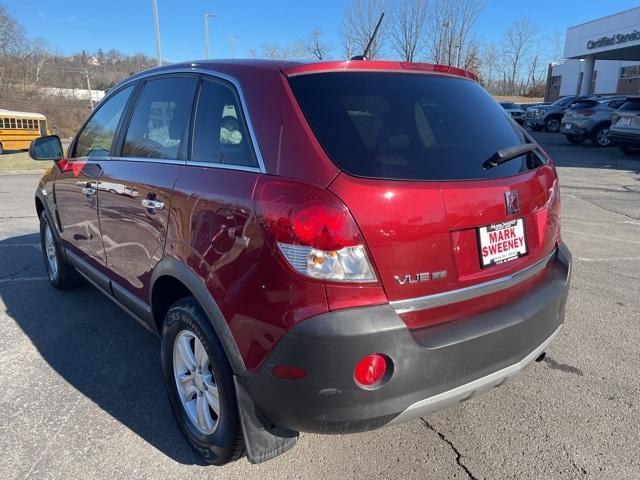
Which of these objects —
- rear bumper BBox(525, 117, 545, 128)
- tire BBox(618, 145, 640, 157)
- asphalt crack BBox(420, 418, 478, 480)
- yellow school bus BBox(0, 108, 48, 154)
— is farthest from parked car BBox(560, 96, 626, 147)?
yellow school bus BBox(0, 108, 48, 154)

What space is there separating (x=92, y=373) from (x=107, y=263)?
2.35ft

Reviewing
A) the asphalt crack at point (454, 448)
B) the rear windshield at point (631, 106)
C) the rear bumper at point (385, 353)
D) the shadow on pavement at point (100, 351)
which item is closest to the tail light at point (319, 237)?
the rear bumper at point (385, 353)

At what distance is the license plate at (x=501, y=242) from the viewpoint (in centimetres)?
212

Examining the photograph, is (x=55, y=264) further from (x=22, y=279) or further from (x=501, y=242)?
(x=501, y=242)

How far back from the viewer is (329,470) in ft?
7.74

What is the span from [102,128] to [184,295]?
181 centimetres

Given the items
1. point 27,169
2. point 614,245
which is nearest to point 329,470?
point 614,245

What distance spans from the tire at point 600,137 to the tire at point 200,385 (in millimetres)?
20593

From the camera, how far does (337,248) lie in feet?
5.89

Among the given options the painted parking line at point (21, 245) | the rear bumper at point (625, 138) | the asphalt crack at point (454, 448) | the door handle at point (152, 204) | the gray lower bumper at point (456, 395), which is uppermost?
the door handle at point (152, 204)

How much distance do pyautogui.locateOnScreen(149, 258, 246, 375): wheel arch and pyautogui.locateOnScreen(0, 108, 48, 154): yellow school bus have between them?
29.0m

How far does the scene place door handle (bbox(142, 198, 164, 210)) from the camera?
2538mm

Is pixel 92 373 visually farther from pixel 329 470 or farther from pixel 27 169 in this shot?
pixel 27 169

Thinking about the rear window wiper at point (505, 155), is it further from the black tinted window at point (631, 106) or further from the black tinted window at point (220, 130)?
the black tinted window at point (631, 106)
